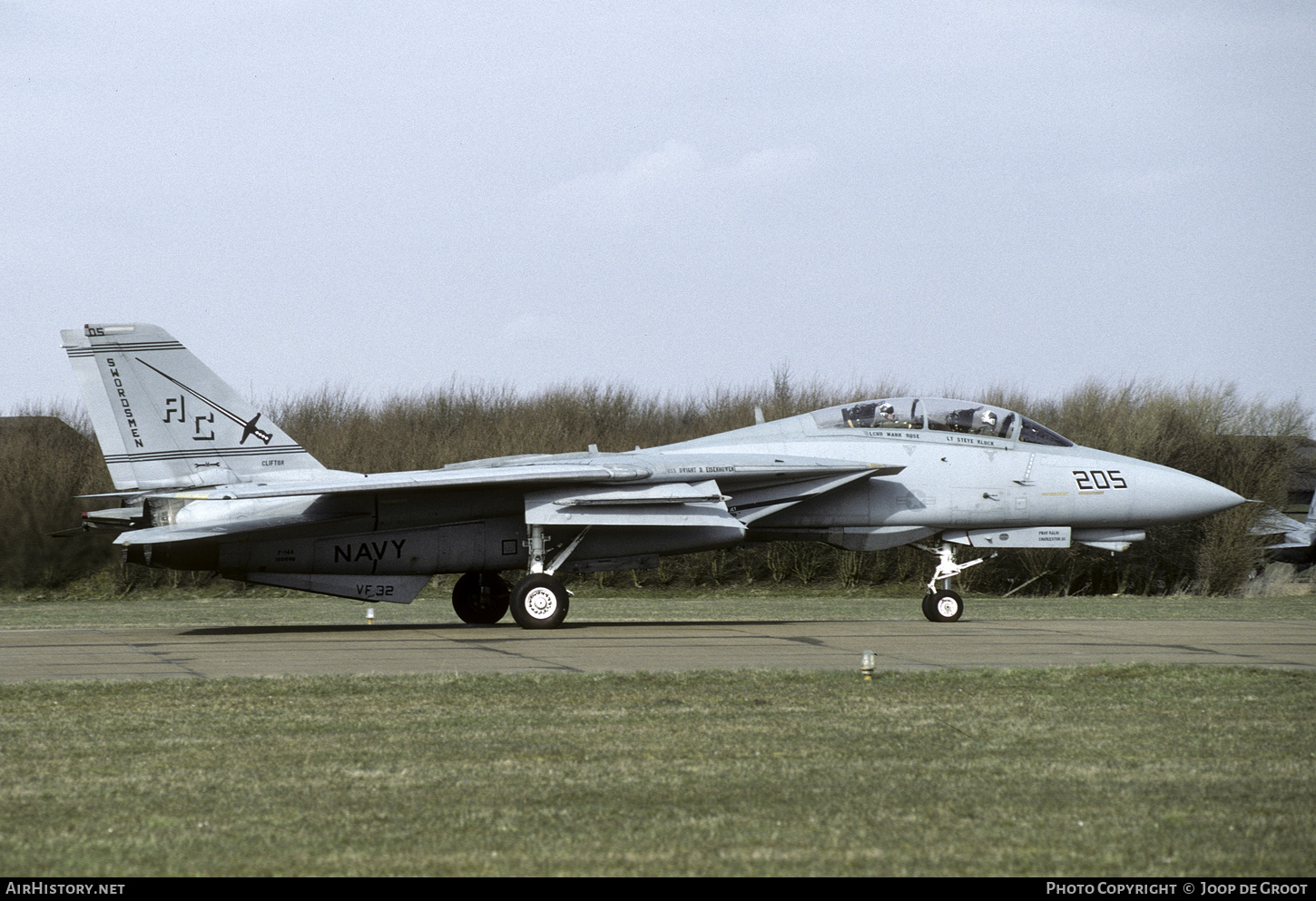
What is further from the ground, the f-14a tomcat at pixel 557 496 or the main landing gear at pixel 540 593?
the f-14a tomcat at pixel 557 496

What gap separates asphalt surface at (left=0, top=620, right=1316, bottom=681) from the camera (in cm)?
1134

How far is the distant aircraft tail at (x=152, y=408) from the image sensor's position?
A: 15.6m

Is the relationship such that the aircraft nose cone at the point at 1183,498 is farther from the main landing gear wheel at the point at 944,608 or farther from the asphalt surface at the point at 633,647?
the main landing gear wheel at the point at 944,608

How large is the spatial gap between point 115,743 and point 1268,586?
34.4 metres

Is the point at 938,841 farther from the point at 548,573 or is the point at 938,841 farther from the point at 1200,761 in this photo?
the point at 548,573

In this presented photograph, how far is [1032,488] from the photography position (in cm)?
1784

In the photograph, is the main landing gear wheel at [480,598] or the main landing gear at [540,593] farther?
the main landing gear wheel at [480,598]

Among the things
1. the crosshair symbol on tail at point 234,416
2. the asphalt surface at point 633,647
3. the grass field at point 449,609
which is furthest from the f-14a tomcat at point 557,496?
the grass field at point 449,609

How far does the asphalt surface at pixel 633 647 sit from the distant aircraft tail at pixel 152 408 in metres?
1.98

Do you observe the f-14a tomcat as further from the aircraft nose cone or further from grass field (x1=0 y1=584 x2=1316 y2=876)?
grass field (x1=0 y1=584 x2=1316 y2=876)

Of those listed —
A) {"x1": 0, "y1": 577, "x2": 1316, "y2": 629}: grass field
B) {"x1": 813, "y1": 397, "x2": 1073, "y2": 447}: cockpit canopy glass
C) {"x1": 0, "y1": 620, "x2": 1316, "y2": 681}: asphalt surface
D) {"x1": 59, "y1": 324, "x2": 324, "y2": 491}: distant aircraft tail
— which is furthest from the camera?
{"x1": 0, "y1": 577, "x2": 1316, "y2": 629}: grass field

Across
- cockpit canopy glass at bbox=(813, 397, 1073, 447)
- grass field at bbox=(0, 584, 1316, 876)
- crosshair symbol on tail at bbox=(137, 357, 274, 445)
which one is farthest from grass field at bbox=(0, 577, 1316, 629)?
grass field at bbox=(0, 584, 1316, 876)

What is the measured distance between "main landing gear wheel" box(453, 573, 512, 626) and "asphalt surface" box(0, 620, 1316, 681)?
1.14 meters

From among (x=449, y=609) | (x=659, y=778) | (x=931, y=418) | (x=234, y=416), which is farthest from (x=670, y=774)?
(x=449, y=609)
